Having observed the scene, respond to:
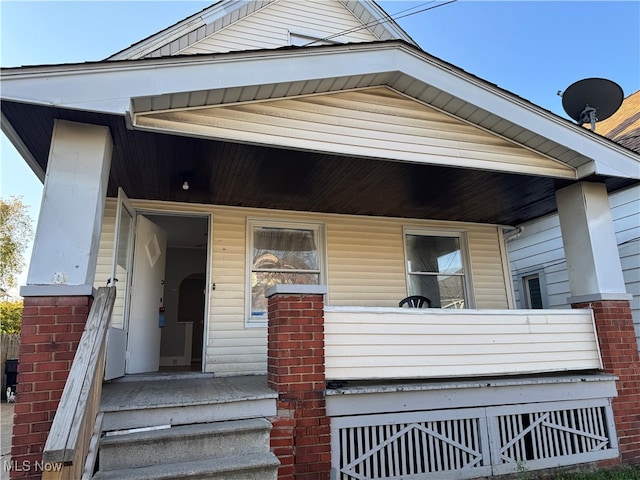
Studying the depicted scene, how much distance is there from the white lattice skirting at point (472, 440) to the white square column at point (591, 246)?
1.15 metres

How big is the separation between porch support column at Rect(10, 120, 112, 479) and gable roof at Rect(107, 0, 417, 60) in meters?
3.36

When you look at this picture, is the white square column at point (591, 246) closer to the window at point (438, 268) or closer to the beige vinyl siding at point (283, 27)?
the window at point (438, 268)

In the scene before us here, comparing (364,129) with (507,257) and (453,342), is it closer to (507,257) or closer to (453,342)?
(453,342)

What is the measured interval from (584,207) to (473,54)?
934cm

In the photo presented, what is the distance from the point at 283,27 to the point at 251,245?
3.97 m

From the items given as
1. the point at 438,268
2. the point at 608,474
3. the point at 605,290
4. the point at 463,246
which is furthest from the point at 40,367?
the point at 463,246

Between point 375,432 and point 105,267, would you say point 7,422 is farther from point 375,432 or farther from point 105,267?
point 375,432

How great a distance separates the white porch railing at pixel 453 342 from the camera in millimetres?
3584

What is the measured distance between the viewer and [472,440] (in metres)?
3.76

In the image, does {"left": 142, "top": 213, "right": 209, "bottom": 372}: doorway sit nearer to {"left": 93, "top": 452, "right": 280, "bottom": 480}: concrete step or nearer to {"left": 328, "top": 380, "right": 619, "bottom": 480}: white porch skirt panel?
{"left": 328, "top": 380, "right": 619, "bottom": 480}: white porch skirt panel

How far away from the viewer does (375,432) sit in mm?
3523

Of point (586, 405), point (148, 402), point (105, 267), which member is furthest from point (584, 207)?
point (105, 267)

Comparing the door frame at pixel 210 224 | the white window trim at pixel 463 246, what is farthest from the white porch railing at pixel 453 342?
the door frame at pixel 210 224

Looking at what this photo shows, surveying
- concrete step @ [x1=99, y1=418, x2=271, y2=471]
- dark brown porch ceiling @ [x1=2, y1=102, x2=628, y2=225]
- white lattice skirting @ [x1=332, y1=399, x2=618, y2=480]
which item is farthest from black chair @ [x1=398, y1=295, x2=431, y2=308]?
concrete step @ [x1=99, y1=418, x2=271, y2=471]
